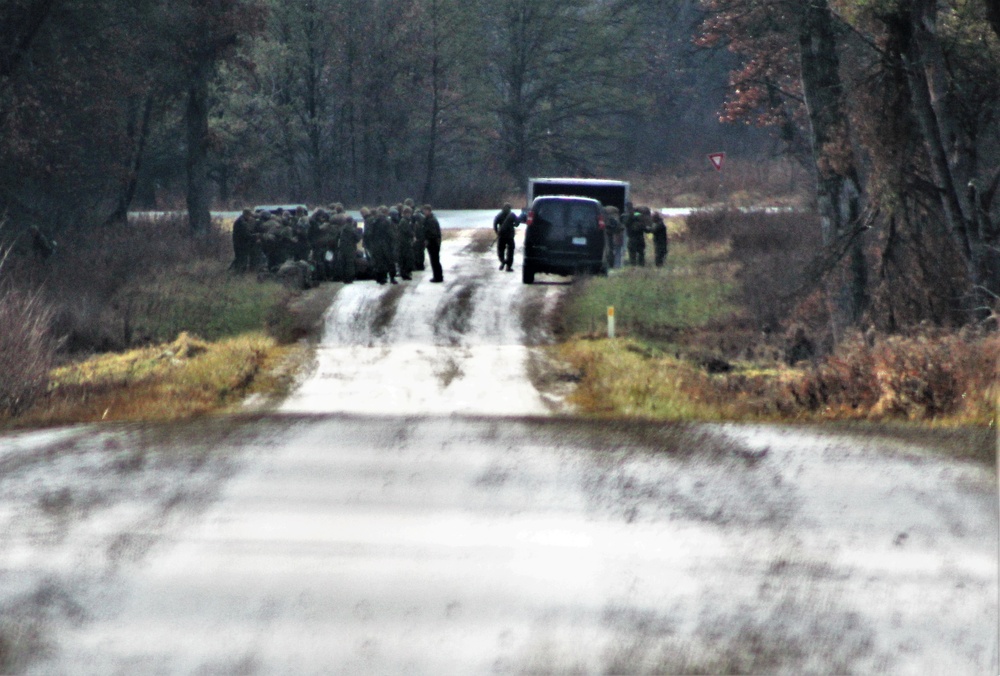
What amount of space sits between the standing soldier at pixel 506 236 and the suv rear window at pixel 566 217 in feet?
6.10

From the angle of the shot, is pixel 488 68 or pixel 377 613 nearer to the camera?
pixel 377 613

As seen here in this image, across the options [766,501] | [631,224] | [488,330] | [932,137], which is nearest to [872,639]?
[766,501]

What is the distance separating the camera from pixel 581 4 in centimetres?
7012

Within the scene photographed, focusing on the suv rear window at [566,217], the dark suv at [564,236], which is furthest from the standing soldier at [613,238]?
the suv rear window at [566,217]

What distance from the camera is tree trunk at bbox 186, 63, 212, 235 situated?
44.5 meters

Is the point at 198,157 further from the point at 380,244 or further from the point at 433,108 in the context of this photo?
the point at 433,108

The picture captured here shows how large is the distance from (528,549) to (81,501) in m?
3.51

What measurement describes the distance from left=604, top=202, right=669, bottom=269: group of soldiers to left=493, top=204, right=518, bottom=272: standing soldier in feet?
7.41

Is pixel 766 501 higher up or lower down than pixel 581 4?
lower down

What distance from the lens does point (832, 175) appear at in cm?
2609

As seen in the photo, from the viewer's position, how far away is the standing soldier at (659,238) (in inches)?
1344

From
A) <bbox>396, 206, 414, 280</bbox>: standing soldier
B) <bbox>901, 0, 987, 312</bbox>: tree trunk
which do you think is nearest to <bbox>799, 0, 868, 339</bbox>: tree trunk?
<bbox>901, 0, 987, 312</bbox>: tree trunk

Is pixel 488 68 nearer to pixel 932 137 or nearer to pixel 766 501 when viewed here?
pixel 932 137

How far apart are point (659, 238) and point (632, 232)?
0.93 m
